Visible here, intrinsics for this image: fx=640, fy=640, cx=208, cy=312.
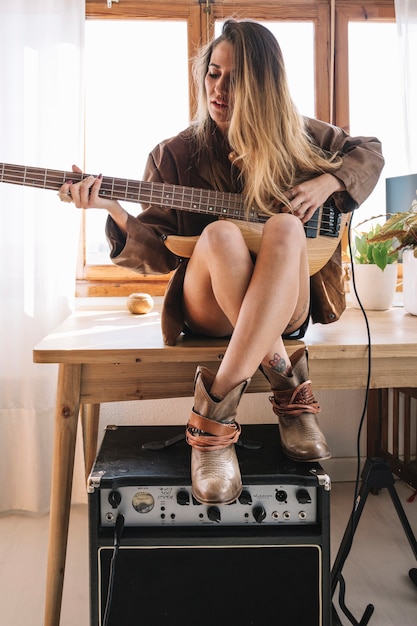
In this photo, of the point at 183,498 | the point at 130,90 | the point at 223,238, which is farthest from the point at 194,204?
the point at 130,90

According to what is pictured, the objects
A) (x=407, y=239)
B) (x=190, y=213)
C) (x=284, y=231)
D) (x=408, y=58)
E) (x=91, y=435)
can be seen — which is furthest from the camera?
(x=408, y=58)

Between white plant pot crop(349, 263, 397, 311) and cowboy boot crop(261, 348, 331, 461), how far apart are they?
0.67 metres


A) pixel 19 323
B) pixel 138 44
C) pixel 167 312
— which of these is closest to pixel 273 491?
pixel 167 312

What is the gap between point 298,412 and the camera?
1.20m

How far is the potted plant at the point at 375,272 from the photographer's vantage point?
5.93ft

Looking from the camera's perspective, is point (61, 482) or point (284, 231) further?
point (61, 482)

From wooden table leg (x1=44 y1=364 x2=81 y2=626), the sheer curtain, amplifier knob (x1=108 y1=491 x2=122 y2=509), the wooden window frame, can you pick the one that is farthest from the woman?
the wooden window frame

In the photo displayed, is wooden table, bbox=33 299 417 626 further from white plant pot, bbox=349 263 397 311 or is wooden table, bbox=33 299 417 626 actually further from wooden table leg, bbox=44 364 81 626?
white plant pot, bbox=349 263 397 311

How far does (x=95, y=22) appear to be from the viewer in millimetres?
2072

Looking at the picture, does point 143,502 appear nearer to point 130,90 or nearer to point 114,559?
point 114,559

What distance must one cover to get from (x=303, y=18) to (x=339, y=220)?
99 cm

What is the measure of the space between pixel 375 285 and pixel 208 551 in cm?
102

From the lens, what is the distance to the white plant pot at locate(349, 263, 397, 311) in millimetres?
1828

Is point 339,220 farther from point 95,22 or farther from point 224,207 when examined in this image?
point 95,22
